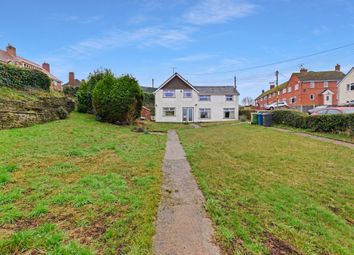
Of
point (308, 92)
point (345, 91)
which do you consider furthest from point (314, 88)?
point (345, 91)

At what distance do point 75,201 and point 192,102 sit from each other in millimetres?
29745

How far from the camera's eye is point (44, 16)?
40.4 ft

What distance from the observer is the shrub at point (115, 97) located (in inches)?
723

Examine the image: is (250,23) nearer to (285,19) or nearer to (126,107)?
(285,19)

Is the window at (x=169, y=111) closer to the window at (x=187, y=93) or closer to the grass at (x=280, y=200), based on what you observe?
the window at (x=187, y=93)

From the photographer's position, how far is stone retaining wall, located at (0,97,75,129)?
35.7 feet

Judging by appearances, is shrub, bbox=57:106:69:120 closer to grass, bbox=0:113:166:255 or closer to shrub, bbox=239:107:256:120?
grass, bbox=0:113:166:255

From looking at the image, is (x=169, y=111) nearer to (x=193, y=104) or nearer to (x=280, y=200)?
(x=193, y=104)

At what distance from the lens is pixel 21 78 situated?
49.2 ft

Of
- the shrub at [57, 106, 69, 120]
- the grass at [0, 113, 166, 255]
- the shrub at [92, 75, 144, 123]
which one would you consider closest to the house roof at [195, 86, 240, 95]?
the shrub at [92, 75, 144, 123]

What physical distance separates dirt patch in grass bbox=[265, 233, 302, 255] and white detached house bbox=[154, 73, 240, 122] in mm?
29634

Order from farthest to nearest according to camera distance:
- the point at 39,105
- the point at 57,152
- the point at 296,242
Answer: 1. the point at 39,105
2. the point at 57,152
3. the point at 296,242

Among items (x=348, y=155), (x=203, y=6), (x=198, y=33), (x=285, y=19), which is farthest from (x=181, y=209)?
(x=198, y=33)

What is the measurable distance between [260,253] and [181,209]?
1.50 m
